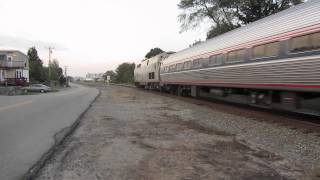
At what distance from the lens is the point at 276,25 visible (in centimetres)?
1400

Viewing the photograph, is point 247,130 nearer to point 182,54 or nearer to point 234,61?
point 234,61

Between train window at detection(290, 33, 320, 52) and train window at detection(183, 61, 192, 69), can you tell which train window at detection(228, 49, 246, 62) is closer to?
train window at detection(290, 33, 320, 52)

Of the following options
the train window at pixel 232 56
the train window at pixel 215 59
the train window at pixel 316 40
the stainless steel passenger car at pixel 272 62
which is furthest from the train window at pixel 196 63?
the train window at pixel 316 40

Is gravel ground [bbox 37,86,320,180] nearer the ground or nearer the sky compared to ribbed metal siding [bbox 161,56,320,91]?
nearer the ground

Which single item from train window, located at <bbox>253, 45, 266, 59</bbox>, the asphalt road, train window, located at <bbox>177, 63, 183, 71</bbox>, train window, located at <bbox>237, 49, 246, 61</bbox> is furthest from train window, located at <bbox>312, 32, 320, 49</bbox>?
train window, located at <bbox>177, 63, 183, 71</bbox>

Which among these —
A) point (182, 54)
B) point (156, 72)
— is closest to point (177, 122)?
point (182, 54)

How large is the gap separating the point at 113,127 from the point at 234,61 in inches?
258

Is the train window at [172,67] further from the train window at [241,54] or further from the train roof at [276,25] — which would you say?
the train window at [241,54]

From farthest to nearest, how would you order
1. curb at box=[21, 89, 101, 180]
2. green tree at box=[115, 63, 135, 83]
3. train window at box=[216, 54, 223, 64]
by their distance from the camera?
green tree at box=[115, 63, 135, 83], train window at box=[216, 54, 223, 64], curb at box=[21, 89, 101, 180]

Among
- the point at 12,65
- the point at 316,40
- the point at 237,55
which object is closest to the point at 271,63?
the point at 316,40

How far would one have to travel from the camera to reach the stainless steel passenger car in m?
12.0

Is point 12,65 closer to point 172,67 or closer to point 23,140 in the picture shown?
point 172,67

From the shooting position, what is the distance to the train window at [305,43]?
11570 mm

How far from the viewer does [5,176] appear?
6730mm
